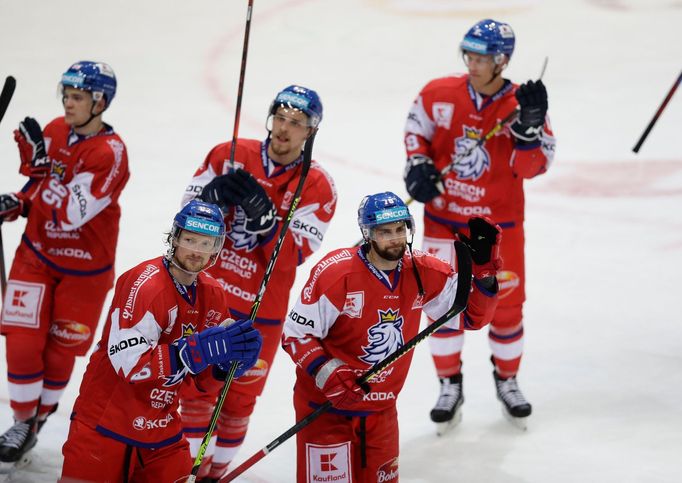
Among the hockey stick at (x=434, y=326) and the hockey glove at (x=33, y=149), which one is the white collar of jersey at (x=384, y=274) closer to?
the hockey stick at (x=434, y=326)

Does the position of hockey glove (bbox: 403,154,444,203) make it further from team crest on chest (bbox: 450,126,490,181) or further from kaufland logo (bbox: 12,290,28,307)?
kaufland logo (bbox: 12,290,28,307)

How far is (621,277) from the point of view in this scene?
6582 millimetres

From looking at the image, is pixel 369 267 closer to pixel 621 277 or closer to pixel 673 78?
pixel 621 277

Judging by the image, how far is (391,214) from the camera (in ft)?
12.6

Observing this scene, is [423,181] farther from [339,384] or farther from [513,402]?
[339,384]

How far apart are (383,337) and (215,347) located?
0.61 m

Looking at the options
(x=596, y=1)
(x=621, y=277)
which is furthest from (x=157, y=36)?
(x=621, y=277)

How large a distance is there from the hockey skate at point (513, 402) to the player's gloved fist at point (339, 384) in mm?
1560

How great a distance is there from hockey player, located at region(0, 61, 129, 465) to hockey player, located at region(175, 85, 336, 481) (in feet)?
1.50

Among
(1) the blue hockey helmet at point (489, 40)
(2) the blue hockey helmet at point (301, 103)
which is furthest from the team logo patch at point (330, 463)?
(1) the blue hockey helmet at point (489, 40)

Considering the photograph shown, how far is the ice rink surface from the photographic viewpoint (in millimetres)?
5156

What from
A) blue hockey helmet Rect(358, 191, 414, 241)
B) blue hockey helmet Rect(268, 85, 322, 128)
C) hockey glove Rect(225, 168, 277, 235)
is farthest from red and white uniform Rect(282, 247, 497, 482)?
blue hockey helmet Rect(268, 85, 322, 128)

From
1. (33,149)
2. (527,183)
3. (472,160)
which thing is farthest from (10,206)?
(527,183)

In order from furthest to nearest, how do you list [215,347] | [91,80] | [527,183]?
[527,183], [91,80], [215,347]
